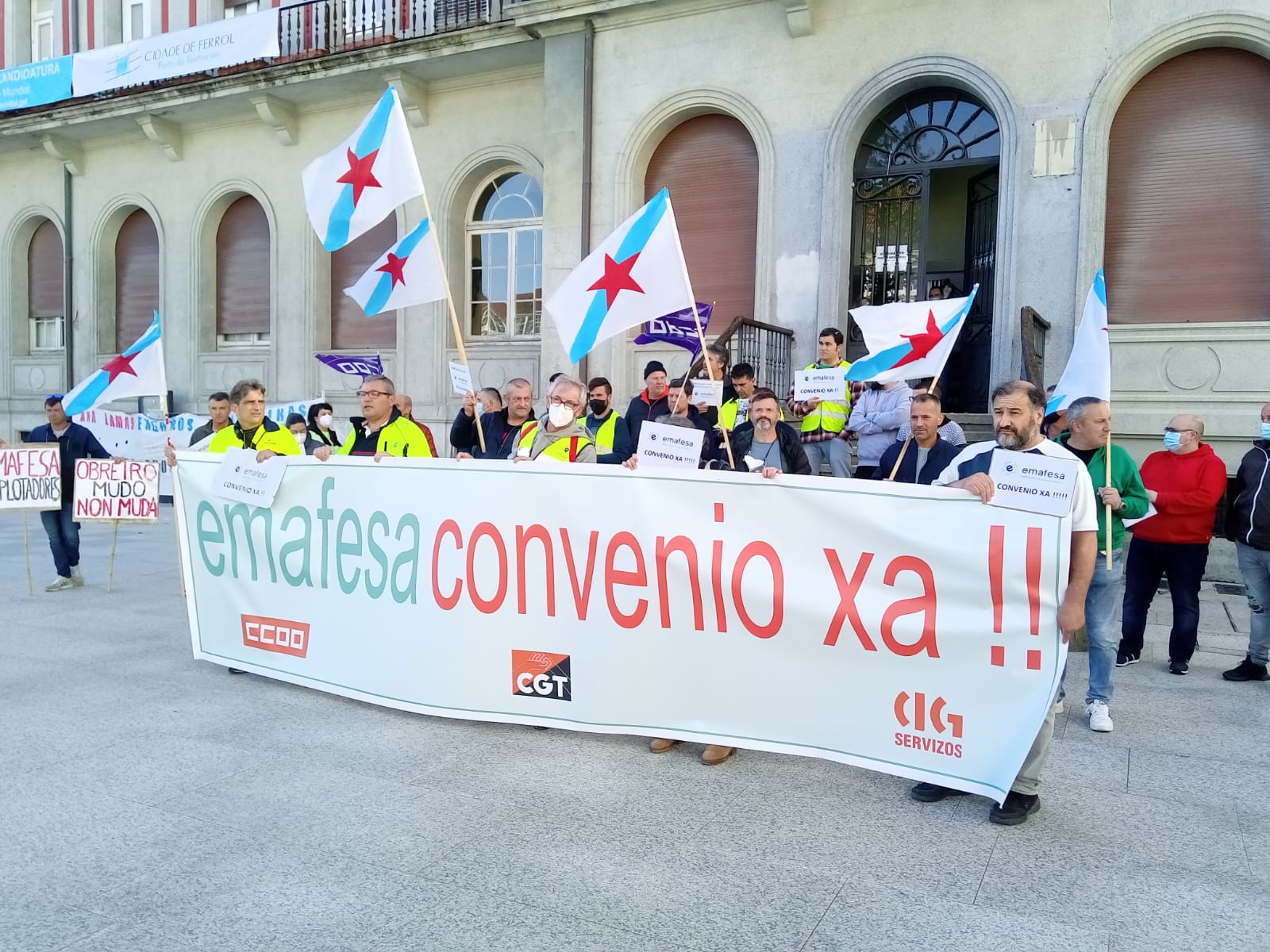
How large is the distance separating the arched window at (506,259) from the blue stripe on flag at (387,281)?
323 inches

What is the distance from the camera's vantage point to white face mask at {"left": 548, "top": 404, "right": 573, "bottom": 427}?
588cm

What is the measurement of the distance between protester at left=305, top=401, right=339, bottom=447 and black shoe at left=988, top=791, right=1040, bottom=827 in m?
8.79

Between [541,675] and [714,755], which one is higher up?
[541,675]

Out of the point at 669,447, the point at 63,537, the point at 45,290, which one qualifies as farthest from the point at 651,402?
the point at 45,290

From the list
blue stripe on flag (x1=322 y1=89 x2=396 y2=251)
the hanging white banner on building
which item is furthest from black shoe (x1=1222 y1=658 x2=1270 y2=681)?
the hanging white banner on building

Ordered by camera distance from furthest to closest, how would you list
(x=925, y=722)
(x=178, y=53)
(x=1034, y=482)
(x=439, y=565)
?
1. (x=178, y=53)
2. (x=439, y=565)
3. (x=925, y=722)
4. (x=1034, y=482)

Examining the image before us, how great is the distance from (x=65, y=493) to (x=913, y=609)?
341 inches

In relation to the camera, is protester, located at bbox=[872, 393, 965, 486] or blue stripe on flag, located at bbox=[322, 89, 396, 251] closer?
protester, located at bbox=[872, 393, 965, 486]

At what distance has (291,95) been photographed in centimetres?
1606

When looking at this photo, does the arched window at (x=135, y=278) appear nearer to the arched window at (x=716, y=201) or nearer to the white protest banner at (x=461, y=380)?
the arched window at (x=716, y=201)

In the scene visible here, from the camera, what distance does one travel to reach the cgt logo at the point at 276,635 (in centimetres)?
557

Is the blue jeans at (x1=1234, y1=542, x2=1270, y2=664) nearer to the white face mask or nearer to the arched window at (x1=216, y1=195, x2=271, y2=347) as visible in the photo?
the white face mask

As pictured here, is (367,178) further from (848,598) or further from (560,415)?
(848,598)

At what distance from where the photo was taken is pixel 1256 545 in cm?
633
